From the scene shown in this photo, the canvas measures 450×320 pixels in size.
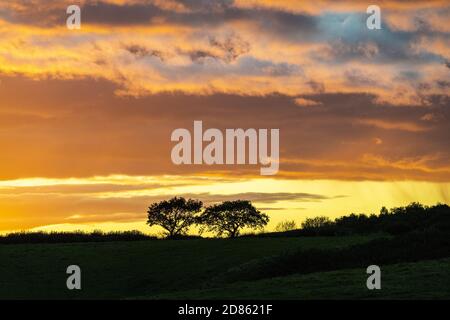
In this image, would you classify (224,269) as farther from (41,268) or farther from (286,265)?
(41,268)

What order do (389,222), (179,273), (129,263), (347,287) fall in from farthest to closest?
(389,222)
(129,263)
(179,273)
(347,287)

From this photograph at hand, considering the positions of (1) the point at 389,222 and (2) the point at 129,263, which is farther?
(1) the point at 389,222

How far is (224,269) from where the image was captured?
66625mm

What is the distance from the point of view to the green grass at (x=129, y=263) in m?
62.8

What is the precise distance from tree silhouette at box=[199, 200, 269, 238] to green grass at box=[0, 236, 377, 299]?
3669 centimetres

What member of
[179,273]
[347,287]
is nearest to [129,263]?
[179,273]

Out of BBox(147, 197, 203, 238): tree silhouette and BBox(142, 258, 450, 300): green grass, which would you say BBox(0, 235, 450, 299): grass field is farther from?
BBox(147, 197, 203, 238): tree silhouette

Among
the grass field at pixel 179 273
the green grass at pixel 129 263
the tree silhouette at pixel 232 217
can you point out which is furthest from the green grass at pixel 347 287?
the tree silhouette at pixel 232 217

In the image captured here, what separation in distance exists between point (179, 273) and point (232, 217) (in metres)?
54.6

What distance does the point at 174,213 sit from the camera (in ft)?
404

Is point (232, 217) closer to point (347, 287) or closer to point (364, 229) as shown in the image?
point (364, 229)

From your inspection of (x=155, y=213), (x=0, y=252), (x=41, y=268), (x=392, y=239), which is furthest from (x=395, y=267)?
(x=155, y=213)

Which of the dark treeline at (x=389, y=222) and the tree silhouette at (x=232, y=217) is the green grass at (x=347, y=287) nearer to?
the dark treeline at (x=389, y=222)

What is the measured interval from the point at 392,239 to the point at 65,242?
40266mm
